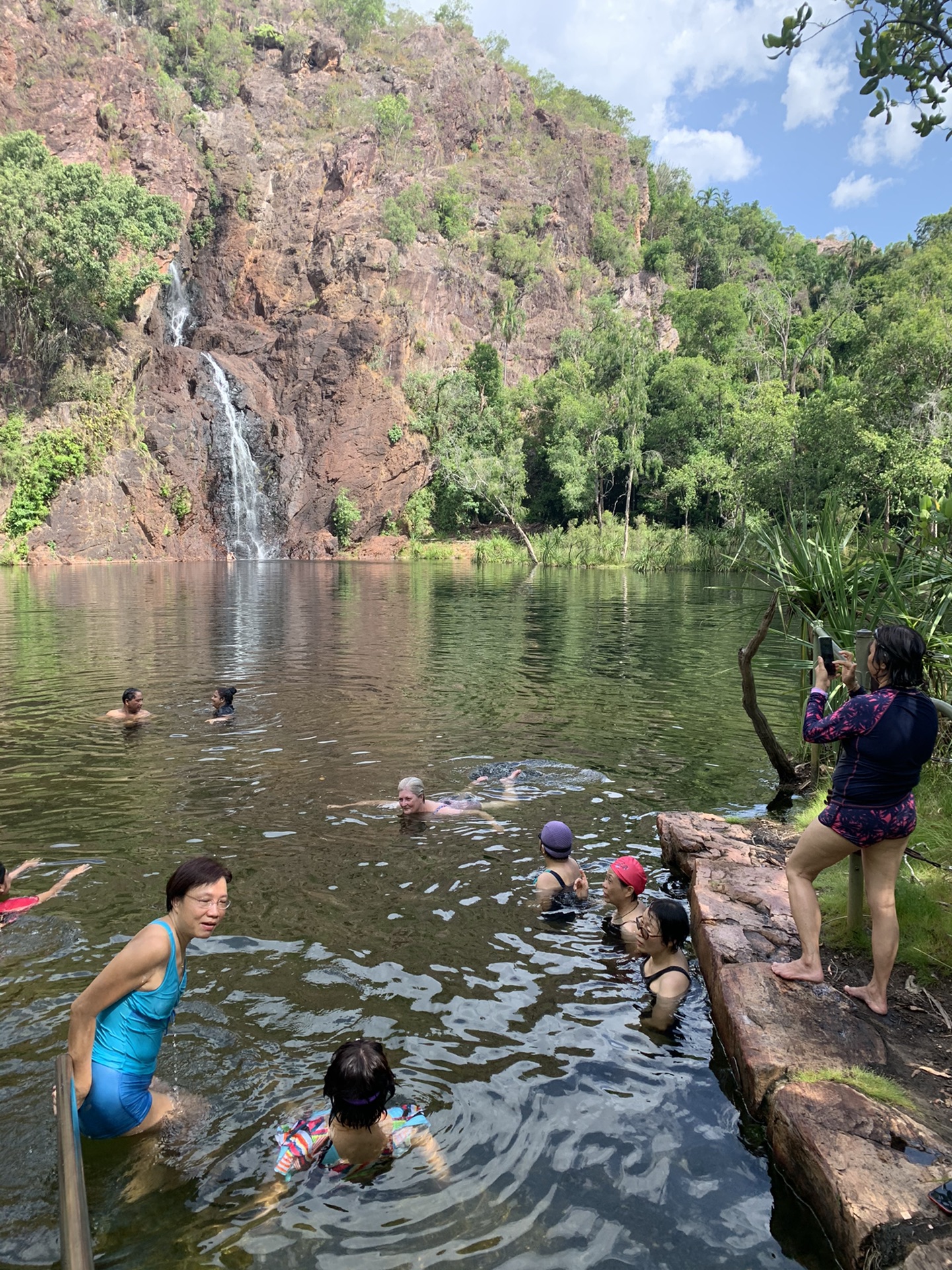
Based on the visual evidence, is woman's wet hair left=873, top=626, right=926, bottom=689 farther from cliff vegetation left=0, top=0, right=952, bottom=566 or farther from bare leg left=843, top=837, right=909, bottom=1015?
cliff vegetation left=0, top=0, right=952, bottom=566

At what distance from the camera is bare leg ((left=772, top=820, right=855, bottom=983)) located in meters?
5.21

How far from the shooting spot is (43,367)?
52.8 m

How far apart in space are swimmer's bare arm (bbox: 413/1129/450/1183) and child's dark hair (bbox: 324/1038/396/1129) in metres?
0.30

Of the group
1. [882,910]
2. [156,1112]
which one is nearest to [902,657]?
[882,910]

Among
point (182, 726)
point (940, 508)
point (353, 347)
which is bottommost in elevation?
point (182, 726)

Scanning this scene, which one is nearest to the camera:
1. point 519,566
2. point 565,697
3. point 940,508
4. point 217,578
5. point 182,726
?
point 940,508

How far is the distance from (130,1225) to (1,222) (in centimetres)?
5652

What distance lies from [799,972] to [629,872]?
63.2 inches

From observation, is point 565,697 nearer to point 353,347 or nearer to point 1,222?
point 1,222

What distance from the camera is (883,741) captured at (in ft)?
15.8

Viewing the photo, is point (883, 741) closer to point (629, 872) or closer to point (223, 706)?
point (629, 872)

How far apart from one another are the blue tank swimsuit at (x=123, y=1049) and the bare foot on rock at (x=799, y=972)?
11.9 ft

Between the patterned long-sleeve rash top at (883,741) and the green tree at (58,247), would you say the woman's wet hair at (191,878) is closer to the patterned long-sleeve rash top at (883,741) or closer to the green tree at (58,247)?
the patterned long-sleeve rash top at (883,741)

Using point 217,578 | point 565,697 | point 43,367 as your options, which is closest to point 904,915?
point 565,697
